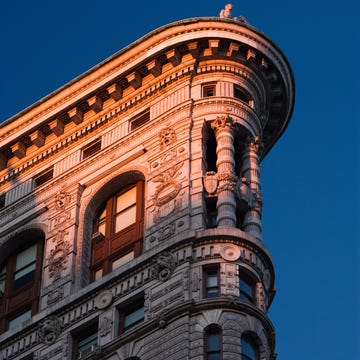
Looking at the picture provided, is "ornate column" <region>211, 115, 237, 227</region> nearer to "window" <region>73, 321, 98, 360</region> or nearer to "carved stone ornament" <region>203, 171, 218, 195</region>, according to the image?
"carved stone ornament" <region>203, 171, 218, 195</region>

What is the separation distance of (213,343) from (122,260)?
802cm

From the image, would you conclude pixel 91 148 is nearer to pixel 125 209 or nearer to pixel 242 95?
pixel 125 209

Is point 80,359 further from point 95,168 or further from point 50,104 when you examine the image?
point 50,104

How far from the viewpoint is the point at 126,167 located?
65125 mm

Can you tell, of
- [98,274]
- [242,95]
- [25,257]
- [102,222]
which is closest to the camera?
[98,274]

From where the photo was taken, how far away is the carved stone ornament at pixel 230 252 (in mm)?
58094

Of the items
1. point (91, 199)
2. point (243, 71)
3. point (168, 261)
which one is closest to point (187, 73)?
point (243, 71)

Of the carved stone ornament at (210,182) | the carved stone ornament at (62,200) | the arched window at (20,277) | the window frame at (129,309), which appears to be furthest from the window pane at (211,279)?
the carved stone ornament at (62,200)

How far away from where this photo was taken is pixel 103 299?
196 ft

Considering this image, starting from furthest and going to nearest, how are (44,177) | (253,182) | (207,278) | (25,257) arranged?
(44,177) → (25,257) → (253,182) → (207,278)

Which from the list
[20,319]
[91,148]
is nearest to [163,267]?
[20,319]

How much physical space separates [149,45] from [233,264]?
13801mm

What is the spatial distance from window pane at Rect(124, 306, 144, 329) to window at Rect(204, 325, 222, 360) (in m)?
3.59

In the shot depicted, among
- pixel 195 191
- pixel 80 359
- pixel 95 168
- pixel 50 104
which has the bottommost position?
pixel 80 359
